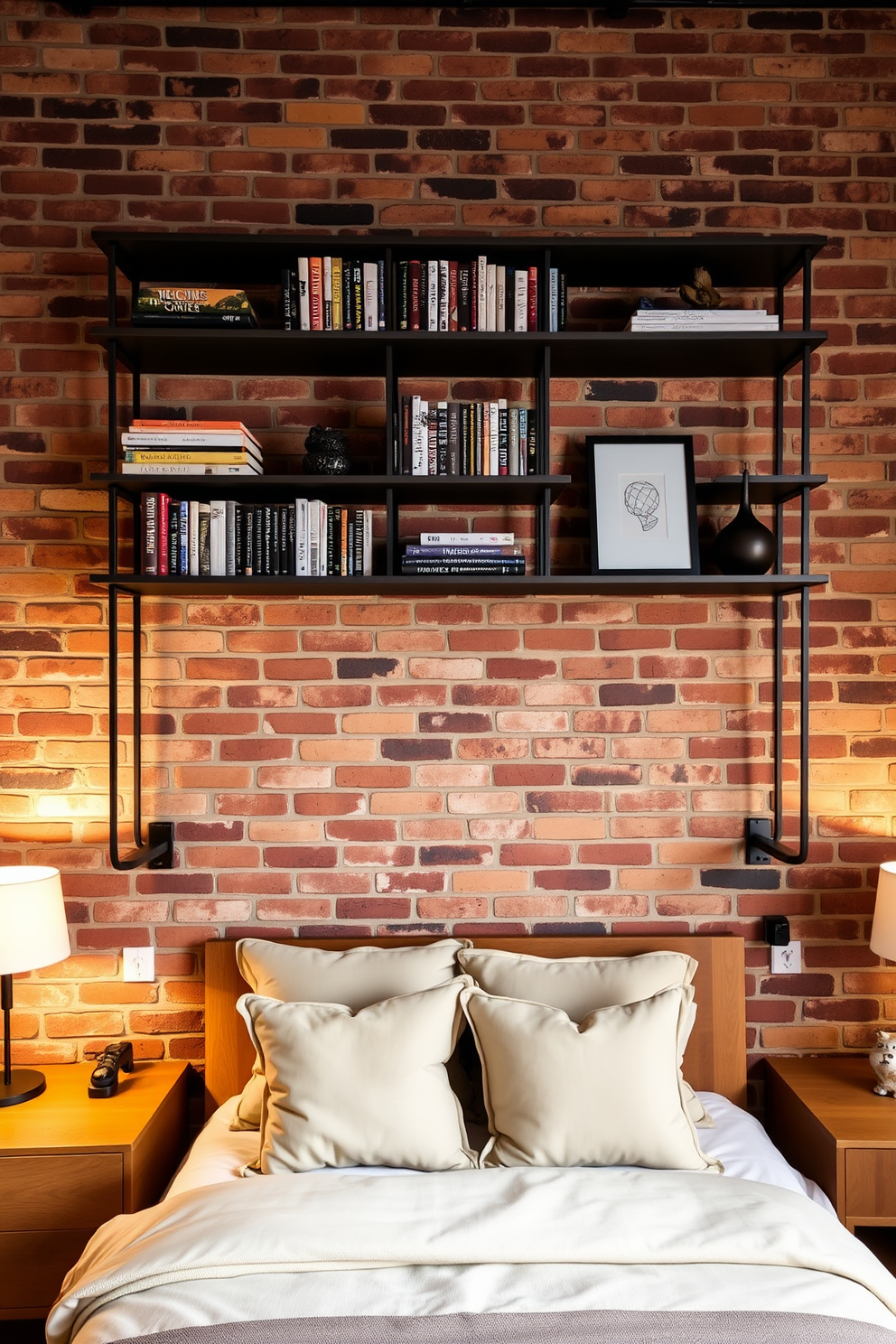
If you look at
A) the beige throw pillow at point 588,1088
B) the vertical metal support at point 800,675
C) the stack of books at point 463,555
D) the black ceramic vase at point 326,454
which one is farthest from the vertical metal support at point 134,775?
the vertical metal support at point 800,675

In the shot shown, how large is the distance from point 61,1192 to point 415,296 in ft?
6.77

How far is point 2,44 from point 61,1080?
2553mm

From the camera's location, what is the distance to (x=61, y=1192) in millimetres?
1766

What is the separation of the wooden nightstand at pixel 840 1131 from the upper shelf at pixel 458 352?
170 centimetres

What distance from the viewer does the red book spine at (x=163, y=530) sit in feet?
6.50

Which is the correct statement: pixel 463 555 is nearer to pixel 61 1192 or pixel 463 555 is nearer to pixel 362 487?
pixel 362 487

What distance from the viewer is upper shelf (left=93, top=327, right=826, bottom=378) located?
6.41ft

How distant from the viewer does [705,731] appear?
2.25 metres

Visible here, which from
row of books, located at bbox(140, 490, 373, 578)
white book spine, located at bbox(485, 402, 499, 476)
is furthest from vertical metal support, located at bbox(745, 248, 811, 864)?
row of books, located at bbox(140, 490, 373, 578)

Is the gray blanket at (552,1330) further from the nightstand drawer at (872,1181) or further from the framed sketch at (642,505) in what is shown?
the framed sketch at (642,505)

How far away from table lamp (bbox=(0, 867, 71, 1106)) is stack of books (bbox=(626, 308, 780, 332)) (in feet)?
6.11

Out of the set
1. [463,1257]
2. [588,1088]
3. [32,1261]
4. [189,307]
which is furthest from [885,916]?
[189,307]

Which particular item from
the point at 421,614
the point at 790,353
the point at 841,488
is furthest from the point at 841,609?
the point at 421,614

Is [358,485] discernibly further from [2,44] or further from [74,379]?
[2,44]
